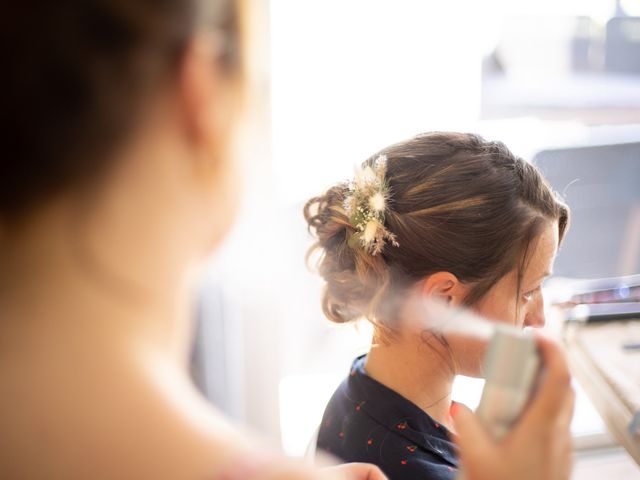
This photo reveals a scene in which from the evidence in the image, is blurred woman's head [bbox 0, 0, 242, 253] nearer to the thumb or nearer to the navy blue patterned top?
the thumb

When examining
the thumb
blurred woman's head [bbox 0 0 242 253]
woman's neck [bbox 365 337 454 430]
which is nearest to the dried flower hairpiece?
woman's neck [bbox 365 337 454 430]

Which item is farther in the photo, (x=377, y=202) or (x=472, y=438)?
(x=377, y=202)

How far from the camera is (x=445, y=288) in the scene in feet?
3.23

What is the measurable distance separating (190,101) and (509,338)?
1.02 ft

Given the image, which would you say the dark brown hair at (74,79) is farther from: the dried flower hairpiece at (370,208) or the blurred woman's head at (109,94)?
the dried flower hairpiece at (370,208)

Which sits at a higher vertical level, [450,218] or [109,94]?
[109,94]

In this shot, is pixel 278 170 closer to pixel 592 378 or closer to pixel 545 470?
pixel 592 378

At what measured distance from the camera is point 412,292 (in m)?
1.00

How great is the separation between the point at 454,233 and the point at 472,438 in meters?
0.51

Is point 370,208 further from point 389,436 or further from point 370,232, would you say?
point 389,436

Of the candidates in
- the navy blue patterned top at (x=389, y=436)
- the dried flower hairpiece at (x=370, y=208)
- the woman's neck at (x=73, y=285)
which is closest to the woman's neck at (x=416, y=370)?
the navy blue patterned top at (x=389, y=436)

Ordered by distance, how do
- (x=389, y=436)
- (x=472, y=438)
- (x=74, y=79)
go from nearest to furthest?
(x=74, y=79) < (x=472, y=438) < (x=389, y=436)

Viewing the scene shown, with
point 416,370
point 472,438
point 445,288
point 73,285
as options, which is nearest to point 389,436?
point 416,370

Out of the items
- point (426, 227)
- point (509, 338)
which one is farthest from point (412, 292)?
point (509, 338)
